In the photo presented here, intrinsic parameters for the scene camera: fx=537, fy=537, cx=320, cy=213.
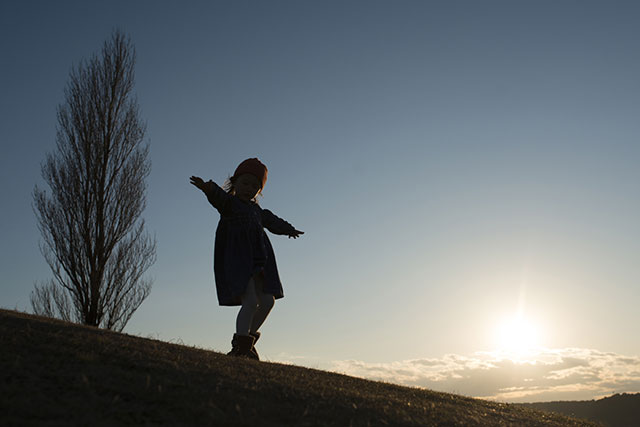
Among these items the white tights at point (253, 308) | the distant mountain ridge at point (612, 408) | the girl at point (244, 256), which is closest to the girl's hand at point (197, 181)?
the girl at point (244, 256)

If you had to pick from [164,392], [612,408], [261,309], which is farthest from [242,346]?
[612,408]

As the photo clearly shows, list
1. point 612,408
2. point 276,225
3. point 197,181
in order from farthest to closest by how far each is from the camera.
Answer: point 612,408, point 276,225, point 197,181

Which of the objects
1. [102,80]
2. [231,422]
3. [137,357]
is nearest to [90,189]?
[102,80]

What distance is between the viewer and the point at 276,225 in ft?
29.6

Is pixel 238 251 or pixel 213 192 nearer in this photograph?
pixel 213 192

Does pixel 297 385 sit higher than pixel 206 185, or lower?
lower

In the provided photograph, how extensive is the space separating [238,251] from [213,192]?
0.95 metres

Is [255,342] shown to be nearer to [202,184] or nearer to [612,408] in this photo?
[202,184]

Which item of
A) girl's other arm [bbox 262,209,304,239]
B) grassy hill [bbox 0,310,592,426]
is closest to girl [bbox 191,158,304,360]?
girl's other arm [bbox 262,209,304,239]

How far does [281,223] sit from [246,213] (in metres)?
0.96

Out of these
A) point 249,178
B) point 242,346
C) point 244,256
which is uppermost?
point 249,178

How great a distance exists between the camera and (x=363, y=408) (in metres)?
5.03

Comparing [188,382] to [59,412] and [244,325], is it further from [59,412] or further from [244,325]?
[244,325]

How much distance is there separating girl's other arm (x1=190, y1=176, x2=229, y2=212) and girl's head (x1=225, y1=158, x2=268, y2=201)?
555 millimetres
